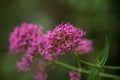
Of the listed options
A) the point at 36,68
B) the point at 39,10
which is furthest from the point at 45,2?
the point at 36,68

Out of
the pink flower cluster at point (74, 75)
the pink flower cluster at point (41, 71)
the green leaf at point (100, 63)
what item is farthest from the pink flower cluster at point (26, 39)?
the green leaf at point (100, 63)

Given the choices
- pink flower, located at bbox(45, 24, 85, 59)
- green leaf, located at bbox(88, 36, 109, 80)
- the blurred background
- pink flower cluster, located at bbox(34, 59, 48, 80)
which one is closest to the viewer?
pink flower, located at bbox(45, 24, 85, 59)

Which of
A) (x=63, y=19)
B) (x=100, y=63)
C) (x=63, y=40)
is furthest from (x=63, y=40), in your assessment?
(x=63, y=19)

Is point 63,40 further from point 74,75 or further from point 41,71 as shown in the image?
point 41,71

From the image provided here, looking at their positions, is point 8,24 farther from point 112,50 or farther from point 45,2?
point 112,50

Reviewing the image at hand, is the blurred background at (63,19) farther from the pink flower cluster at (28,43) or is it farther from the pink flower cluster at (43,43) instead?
the pink flower cluster at (28,43)

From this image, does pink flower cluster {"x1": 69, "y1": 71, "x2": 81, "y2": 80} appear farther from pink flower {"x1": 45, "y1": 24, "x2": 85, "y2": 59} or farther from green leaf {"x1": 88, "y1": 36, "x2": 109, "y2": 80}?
pink flower {"x1": 45, "y1": 24, "x2": 85, "y2": 59}

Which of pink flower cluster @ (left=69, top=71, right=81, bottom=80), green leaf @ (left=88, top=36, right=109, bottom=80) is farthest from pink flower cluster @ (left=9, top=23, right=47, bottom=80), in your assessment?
green leaf @ (left=88, top=36, right=109, bottom=80)
